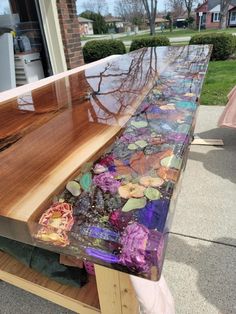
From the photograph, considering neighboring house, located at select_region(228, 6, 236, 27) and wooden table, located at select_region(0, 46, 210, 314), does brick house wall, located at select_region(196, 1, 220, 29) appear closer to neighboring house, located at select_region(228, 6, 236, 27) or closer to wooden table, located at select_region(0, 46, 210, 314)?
neighboring house, located at select_region(228, 6, 236, 27)

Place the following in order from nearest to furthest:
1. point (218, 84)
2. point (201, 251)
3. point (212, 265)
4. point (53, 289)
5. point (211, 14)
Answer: point (53, 289) → point (212, 265) → point (201, 251) → point (218, 84) → point (211, 14)

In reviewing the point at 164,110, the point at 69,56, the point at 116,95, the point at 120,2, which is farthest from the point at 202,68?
the point at 120,2

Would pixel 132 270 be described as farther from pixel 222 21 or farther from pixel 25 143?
pixel 222 21

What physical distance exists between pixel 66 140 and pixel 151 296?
669mm

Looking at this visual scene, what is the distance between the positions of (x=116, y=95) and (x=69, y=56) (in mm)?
3085

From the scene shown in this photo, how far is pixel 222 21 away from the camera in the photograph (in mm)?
25016

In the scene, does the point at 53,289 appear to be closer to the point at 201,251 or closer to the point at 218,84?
the point at 201,251

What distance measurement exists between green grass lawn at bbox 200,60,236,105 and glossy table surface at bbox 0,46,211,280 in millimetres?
3262

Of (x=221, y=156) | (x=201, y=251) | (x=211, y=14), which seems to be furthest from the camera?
(x=211, y=14)

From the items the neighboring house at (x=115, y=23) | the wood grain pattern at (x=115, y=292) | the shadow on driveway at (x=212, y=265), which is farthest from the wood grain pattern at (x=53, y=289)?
the neighboring house at (x=115, y=23)

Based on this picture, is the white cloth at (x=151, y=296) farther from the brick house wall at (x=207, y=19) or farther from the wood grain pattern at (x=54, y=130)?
the brick house wall at (x=207, y=19)

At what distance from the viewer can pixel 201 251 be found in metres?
1.76

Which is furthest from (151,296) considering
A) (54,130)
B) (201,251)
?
(201,251)

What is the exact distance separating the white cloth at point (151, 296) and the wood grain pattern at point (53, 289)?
11.1 inches
